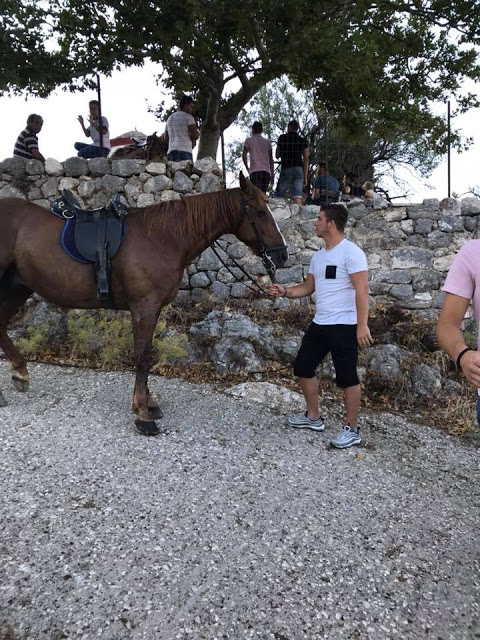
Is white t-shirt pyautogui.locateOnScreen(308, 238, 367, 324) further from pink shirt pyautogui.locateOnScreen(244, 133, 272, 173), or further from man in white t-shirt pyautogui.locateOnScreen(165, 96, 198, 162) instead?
man in white t-shirt pyautogui.locateOnScreen(165, 96, 198, 162)

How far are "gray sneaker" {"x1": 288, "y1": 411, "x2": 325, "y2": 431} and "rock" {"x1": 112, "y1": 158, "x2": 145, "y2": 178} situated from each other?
5094mm

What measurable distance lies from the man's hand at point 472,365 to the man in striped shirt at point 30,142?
25.3ft

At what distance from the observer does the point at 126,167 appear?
733 cm

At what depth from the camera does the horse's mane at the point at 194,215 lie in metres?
4.03

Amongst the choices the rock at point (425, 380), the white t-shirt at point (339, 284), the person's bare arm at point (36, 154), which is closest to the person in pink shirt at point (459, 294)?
the white t-shirt at point (339, 284)

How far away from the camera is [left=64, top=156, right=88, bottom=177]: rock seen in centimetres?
731

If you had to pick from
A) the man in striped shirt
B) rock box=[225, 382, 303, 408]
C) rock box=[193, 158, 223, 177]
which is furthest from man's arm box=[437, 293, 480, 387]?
the man in striped shirt

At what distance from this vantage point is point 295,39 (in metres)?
6.41

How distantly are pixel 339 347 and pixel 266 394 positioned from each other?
4.82ft

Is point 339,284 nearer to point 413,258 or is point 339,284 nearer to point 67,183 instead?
point 413,258

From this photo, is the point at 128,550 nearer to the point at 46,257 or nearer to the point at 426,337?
the point at 46,257

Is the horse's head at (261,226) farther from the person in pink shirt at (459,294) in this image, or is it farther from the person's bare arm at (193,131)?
the person's bare arm at (193,131)

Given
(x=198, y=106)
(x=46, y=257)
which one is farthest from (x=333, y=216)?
(x=198, y=106)

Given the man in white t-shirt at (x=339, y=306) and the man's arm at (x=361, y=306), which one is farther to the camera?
the man in white t-shirt at (x=339, y=306)
